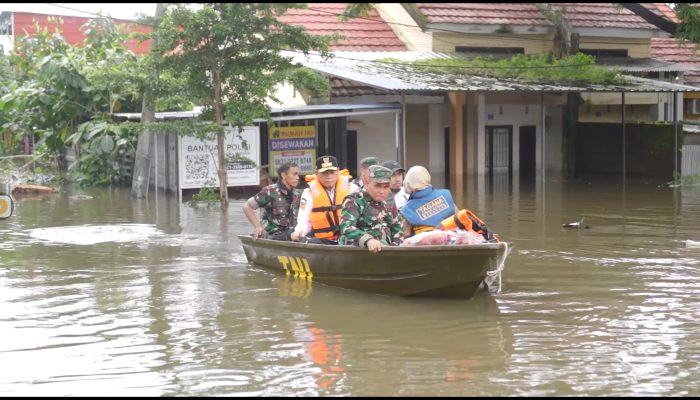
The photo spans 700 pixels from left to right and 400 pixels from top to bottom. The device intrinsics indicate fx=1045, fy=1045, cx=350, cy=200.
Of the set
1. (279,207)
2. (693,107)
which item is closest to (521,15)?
(693,107)

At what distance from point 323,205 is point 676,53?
26.9 m

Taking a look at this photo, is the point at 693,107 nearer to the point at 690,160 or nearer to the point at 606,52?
the point at 606,52

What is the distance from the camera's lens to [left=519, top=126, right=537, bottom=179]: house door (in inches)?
1361

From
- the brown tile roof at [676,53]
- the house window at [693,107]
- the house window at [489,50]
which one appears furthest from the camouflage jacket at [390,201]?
the house window at [693,107]

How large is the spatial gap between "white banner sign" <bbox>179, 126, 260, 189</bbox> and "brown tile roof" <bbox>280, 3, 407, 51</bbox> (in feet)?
22.2

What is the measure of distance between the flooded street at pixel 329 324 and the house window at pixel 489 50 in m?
15.1

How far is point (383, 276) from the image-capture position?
1148cm

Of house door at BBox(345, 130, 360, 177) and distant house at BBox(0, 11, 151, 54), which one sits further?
distant house at BBox(0, 11, 151, 54)

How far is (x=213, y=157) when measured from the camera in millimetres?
24828

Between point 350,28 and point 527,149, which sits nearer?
point 350,28

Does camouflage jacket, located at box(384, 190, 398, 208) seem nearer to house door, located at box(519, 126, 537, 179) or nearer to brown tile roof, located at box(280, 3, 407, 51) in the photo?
brown tile roof, located at box(280, 3, 407, 51)

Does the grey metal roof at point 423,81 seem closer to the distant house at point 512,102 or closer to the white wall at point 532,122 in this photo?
the distant house at point 512,102

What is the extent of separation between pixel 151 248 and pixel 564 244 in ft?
21.4

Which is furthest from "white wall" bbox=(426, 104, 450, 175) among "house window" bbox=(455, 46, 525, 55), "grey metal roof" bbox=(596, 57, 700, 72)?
"grey metal roof" bbox=(596, 57, 700, 72)
